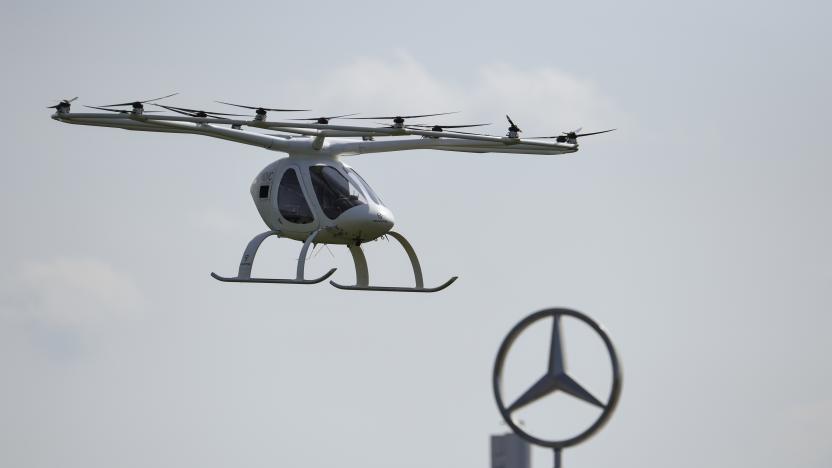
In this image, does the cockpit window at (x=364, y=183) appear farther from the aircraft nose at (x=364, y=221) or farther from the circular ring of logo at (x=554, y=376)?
the circular ring of logo at (x=554, y=376)

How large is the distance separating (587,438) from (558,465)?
0.84 metres

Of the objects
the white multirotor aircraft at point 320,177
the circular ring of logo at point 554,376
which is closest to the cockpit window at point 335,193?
the white multirotor aircraft at point 320,177

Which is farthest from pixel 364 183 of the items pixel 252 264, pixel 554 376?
pixel 554 376

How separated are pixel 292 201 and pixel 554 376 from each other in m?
17.0

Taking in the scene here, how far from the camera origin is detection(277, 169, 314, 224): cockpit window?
55.5 meters

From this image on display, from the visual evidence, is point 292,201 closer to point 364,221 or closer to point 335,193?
point 335,193

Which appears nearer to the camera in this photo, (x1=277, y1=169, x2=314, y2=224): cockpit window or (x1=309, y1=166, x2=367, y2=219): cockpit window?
(x1=309, y1=166, x2=367, y2=219): cockpit window

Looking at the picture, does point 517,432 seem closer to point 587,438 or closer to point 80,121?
point 587,438

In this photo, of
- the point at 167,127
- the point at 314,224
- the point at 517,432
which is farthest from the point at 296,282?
the point at 517,432

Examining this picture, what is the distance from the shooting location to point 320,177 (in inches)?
2184

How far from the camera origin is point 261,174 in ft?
186

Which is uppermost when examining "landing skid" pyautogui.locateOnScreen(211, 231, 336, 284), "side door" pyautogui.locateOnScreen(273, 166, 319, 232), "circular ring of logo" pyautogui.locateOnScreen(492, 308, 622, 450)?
"side door" pyautogui.locateOnScreen(273, 166, 319, 232)

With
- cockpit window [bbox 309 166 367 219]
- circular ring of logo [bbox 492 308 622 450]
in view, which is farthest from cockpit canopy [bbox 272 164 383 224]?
circular ring of logo [bbox 492 308 622 450]

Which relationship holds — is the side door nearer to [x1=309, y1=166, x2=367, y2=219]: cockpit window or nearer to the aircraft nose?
[x1=309, y1=166, x2=367, y2=219]: cockpit window
